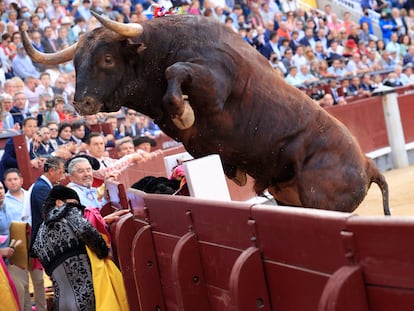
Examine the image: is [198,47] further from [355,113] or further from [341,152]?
[355,113]

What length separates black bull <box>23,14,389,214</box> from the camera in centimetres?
486

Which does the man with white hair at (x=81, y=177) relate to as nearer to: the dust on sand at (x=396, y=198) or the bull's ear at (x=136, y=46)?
the bull's ear at (x=136, y=46)

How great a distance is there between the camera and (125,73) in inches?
196

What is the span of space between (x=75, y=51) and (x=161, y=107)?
2.08 ft

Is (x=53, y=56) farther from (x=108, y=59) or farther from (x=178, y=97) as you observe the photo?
(x=178, y=97)

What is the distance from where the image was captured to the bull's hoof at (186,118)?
4668 mm

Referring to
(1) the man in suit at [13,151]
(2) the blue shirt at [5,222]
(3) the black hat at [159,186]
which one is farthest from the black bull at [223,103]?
(1) the man in suit at [13,151]

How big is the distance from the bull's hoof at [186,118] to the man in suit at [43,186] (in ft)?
4.42

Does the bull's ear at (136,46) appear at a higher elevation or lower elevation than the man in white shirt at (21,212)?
higher

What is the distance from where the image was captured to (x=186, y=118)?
4.69m

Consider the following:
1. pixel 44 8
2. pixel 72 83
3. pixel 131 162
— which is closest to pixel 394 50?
pixel 44 8

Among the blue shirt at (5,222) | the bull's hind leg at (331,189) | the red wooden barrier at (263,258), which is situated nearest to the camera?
the red wooden barrier at (263,258)

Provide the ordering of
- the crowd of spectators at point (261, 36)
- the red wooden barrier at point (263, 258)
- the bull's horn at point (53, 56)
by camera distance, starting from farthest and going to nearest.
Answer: the crowd of spectators at point (261, 36) < the bull's horn at point (53, 56) < the red wooden barrier at point (263, 258)

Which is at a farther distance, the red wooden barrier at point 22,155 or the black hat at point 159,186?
the red wooden barrier at point 22,155
